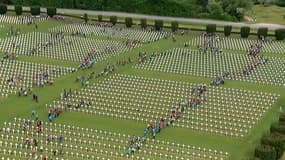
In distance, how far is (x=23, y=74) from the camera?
66188mm

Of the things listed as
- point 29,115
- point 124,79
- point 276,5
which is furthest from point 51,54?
point 276,5

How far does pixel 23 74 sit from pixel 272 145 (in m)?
35.7

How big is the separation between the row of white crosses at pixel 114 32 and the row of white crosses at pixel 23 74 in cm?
2278

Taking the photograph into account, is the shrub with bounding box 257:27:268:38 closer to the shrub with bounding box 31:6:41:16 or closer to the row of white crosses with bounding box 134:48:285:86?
the row of white crosses with bounding box 134:48:285:86

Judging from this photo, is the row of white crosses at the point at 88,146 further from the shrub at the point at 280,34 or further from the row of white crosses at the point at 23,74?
the shrub at the point at 280,34

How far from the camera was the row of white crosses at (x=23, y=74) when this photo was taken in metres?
61.3

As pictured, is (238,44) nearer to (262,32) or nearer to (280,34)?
(262,32)

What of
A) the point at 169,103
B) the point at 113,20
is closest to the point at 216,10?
the point at 113,20

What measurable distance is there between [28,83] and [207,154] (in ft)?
89.7

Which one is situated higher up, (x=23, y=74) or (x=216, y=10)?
(x=23, y=74)

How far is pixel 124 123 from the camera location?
51156 mm

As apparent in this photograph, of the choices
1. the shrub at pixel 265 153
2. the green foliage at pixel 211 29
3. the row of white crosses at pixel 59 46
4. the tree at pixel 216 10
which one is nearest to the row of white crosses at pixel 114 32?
the row of white crosses at pixel 59 46

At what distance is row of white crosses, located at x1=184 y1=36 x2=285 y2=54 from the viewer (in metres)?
84.9

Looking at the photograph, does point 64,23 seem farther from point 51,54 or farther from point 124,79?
point 124,79
